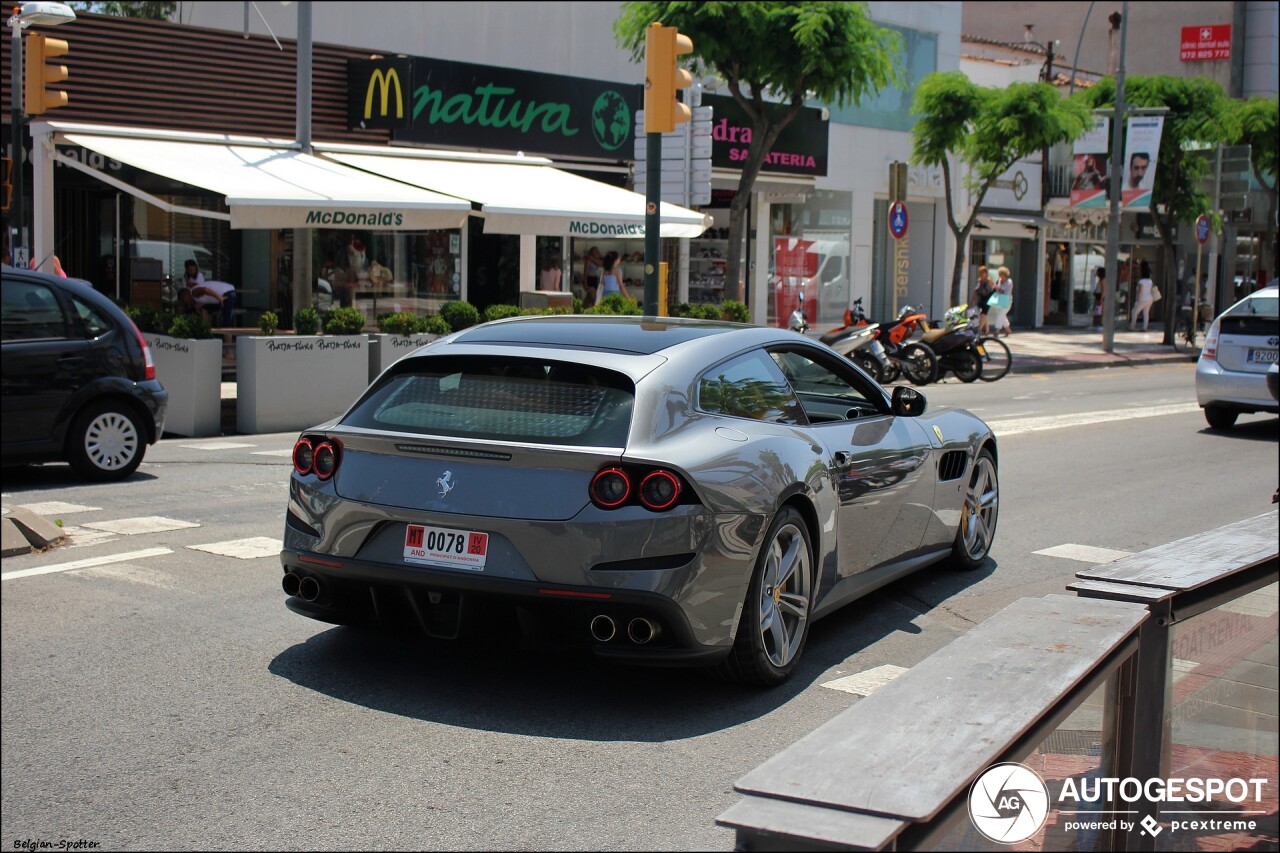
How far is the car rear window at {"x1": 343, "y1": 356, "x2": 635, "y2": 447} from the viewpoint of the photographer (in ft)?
17.7

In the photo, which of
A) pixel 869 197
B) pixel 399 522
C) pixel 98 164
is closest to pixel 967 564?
pixel 399 522

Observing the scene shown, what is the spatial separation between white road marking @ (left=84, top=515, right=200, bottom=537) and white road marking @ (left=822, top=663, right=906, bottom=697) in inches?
182

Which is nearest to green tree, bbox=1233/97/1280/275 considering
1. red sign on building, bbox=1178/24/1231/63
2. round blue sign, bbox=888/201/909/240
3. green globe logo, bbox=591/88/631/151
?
red sign on building, bbox=1178/24/1231/63

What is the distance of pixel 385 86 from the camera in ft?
73.9

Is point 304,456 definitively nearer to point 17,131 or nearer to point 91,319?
point 91,319

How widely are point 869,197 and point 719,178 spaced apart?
21.6 feet

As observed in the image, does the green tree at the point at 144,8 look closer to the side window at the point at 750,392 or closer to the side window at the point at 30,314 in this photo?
the side window at the point at 30,314

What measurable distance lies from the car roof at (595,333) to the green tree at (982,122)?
23166 mm

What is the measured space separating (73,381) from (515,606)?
627 cm

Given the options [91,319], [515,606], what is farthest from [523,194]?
[515,606]

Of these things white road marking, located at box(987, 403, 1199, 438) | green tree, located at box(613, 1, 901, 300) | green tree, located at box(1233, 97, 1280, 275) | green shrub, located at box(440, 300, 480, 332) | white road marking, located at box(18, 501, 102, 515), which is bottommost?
white road marking, located at box(18, 501, 102, 515)

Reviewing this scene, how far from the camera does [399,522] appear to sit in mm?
5359

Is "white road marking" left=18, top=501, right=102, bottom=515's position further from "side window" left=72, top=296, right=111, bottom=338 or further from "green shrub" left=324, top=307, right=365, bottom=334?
"green shrub" left=324, top=307, right=365, bottom=334

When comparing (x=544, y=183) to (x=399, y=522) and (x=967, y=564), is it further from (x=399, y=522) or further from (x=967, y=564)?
(x=399, y=522)
